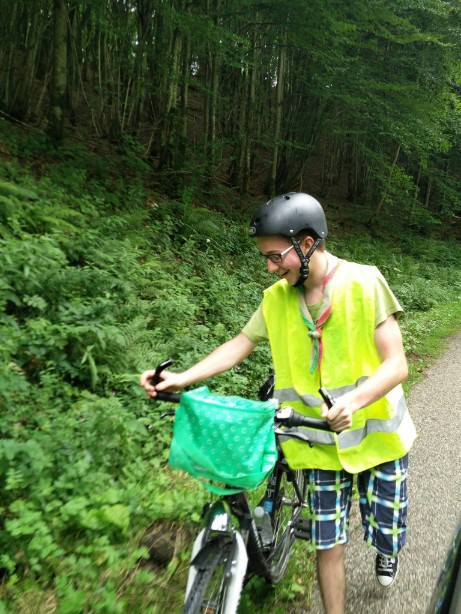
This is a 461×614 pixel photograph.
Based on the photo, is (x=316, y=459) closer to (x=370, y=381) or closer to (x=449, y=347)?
(x=370, y=381)

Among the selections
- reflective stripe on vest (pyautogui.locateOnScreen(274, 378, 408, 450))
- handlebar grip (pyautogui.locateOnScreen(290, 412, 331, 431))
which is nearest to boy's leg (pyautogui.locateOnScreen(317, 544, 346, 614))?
reflective stripe on vest (pyautogui.locateOnScreen(274, 378, 408, 450))

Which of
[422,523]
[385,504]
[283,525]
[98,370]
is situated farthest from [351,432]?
[98,370]

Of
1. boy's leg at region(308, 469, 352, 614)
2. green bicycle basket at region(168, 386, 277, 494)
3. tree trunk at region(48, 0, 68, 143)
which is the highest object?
tree trunk at region(48, 0, 68, 143)

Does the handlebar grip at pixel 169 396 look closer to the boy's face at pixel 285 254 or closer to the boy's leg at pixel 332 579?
the boy's face at pixel 285 254

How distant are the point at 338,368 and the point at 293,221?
27.4 inches

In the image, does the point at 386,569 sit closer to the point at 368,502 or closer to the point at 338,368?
the point at 368,502

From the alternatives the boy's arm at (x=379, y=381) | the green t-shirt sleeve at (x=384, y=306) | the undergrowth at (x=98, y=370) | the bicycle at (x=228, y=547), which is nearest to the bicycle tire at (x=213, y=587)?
the bicycle at (x=228, y=547)

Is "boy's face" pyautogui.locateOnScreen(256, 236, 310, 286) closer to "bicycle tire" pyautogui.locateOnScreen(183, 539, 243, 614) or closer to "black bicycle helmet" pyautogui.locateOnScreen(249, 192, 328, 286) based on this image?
"black bicycle helmet" pyautogui.locateOnScreen(249, 192, 328, 286)

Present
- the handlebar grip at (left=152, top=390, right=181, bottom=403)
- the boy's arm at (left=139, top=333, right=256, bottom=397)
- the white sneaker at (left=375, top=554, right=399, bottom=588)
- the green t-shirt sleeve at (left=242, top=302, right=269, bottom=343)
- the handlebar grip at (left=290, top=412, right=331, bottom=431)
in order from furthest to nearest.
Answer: the white sneaker at (left=375, top=554, right=399, bottom=588), the green t-shirt sleeve at (left=242, top=302, right=269, bottom=343), the boy's arm at (left=139, top=333, right=256, bottom=397), the handlebar grip at (left=152, top=390, right=181, bottom=403), the handlebar grip at (left=290, top=412, right=331, bottom=431)

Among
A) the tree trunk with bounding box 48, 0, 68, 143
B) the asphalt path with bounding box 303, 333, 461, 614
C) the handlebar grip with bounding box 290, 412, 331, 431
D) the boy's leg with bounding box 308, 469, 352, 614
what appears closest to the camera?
the handlebar grip with bounding box 290, 412, 331, 431

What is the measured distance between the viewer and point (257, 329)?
2432 mm

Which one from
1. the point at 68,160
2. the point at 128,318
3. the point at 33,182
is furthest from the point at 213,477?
the point at 68,160

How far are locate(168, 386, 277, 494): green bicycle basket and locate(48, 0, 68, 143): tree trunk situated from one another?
10738 millimetres

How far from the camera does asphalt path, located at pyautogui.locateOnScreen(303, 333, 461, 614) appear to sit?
2.82 meters
